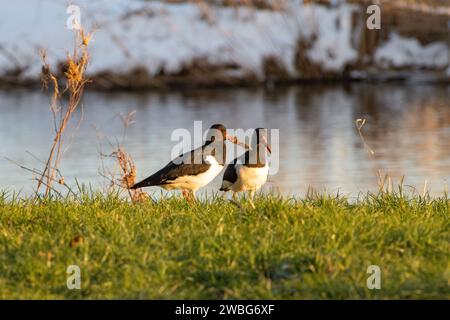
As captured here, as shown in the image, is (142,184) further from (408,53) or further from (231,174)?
(408,53)

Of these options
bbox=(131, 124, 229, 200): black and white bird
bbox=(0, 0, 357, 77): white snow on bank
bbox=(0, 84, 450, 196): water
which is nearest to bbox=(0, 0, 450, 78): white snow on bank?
bbox=(0, 0, 357, 77): white snow on bank

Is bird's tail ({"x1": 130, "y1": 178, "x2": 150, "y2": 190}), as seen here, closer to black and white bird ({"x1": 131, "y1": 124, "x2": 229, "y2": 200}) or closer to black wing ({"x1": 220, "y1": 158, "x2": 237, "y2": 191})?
black and white bird ({"x1": 131, "y1": 124, "x2": 229, "y2": 200})

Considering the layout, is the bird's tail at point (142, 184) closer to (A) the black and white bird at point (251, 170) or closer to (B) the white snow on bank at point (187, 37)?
(A) the black and white bird at point (251, 170)

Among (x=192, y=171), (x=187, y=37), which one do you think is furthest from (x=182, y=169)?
(x=187, y=37)

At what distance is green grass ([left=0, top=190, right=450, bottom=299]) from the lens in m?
5.70

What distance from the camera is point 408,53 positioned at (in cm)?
3095

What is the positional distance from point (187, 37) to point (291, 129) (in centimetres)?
888

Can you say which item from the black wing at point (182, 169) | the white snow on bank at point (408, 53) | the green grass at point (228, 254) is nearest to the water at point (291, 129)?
the white snow on bank at point (408, 53)

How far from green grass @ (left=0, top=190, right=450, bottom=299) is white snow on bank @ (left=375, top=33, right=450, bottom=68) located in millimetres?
24239

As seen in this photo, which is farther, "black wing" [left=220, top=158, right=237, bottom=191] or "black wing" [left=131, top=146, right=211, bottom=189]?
"black wing" [left=131, top=146, right=211, bottom=189]

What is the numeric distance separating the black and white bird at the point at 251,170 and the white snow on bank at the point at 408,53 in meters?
22.3

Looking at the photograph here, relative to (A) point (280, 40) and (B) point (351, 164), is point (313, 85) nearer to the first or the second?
(A) point (280, 40)

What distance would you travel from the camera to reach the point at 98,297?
18.6ft

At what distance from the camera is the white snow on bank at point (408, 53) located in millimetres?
30750
